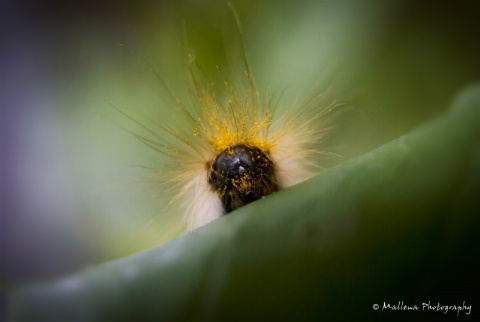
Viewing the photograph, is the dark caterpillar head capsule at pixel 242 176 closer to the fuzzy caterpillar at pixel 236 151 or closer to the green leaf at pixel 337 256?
the fuzzy caterpillar at pixel 236 151

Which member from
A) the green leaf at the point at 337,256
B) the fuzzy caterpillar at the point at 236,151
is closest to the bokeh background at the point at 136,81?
the fuzzy caterpillar at the point at 236,151

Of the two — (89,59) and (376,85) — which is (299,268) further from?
(89,59)

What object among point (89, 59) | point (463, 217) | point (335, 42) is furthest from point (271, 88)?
point (463, 217)

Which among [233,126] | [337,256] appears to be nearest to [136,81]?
[233,126]

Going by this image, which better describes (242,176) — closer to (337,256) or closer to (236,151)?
(236,151)

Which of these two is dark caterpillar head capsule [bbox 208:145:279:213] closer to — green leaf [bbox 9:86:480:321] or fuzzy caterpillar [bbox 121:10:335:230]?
fuzzy caterpillar [bbox 121:10:335:230]

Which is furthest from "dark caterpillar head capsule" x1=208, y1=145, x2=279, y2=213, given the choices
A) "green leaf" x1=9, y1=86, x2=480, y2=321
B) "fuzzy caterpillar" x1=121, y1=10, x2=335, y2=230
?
"green leaf" x1=9, y1=86, x2=480, y2=321
